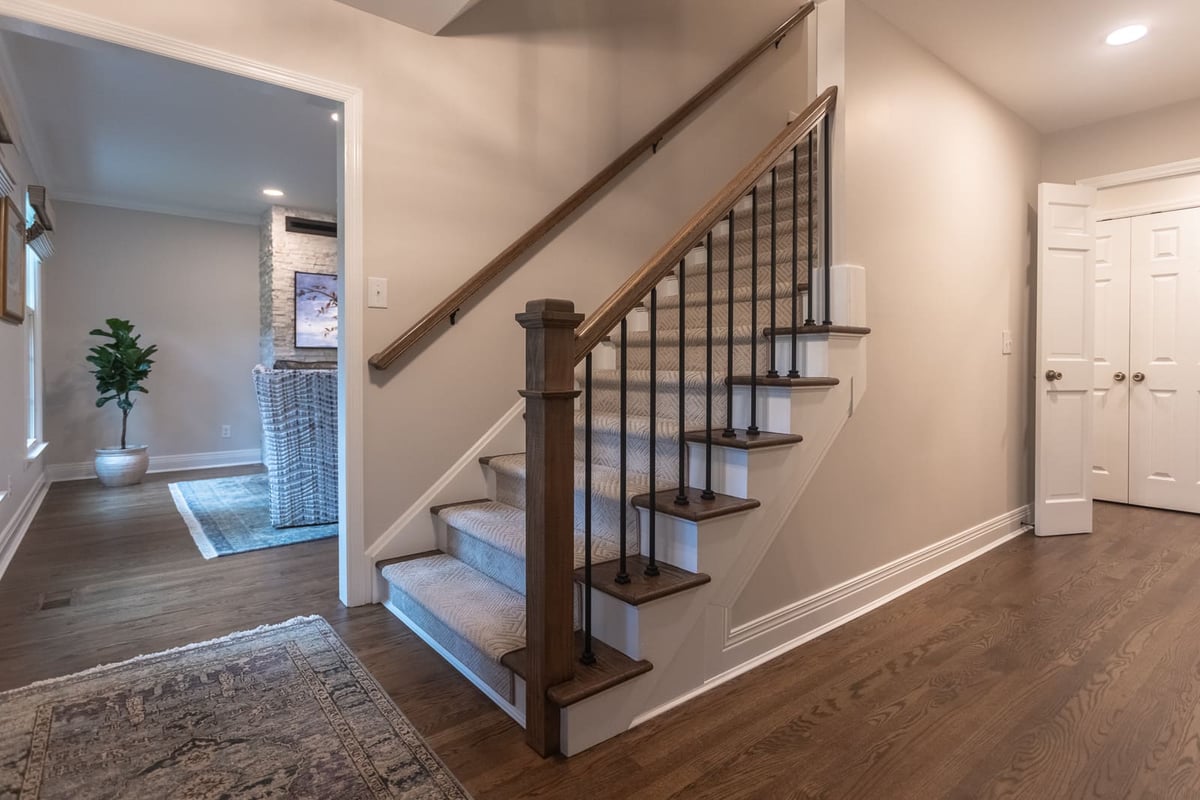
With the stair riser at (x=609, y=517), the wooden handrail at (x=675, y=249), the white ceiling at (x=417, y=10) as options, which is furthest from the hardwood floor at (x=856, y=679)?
the white ceiling at (x=417, y=10)

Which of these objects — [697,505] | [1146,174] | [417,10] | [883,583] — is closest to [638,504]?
[697,505]

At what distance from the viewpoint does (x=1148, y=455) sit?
13.5 feet

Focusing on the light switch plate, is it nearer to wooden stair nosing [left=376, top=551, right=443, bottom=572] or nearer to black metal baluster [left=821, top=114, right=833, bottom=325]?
wooden stair nosing [left=376, top=551, right=443, bottom=572]

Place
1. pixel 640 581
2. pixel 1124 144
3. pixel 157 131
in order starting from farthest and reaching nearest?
pixel 1124 144 → pixel 157 131 → pixel 640 581

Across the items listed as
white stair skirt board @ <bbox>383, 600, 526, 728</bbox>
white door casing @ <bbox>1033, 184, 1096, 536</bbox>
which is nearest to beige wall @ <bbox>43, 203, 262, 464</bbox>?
white stair skirt board @ <bbox>383, 600, 526, 728</bbox>

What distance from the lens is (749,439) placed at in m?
1.87

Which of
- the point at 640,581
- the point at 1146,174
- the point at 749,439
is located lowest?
the point at 640,581

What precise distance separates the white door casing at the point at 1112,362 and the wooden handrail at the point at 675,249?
3.45m

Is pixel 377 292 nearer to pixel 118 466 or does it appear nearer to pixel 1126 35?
pixel 1126 35

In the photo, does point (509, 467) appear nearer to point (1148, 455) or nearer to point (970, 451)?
point (970, 451)

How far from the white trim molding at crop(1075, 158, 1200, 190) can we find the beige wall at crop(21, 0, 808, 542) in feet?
9.39

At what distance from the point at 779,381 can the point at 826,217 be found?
0.70m

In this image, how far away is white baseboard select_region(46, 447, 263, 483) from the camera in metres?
5.20

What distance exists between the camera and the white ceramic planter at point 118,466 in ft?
15.9
